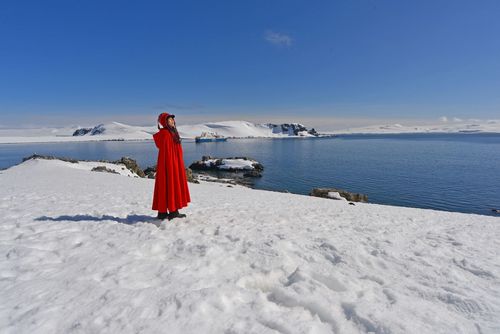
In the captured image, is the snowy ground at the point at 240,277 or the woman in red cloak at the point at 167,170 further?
the woman in red cloak at the point at 167,170

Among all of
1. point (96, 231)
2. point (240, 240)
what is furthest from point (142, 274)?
point (96, 231)

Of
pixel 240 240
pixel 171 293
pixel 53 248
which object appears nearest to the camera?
pixel 171 293

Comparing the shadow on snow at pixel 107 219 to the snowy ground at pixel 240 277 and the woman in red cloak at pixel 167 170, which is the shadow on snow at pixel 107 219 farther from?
the woman in red cloak at pixel 167 170

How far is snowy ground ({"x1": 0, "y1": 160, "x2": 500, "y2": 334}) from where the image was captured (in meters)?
3.04

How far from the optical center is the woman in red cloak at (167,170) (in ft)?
23.0

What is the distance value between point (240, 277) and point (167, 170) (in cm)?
385

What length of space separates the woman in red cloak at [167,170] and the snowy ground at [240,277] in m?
0.59

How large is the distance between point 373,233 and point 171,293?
5153 millimetres

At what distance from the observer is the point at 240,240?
5.82m

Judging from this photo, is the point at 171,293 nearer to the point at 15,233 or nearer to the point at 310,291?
the point at 310,291

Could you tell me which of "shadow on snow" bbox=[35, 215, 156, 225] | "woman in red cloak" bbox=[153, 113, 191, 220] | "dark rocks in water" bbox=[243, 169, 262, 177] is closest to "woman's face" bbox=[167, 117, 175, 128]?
"woman in red cloak" bbox=[153, 113, 191, 220]

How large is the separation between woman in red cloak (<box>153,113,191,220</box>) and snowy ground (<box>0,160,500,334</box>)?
591 millimetres

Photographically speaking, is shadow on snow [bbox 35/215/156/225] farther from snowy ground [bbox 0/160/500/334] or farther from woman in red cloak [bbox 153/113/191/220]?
woman in red cloak [bbox 153/113/191/220]

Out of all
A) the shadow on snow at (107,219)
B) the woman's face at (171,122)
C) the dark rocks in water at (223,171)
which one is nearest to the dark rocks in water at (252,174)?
the dark rocks in water at (223,171)
